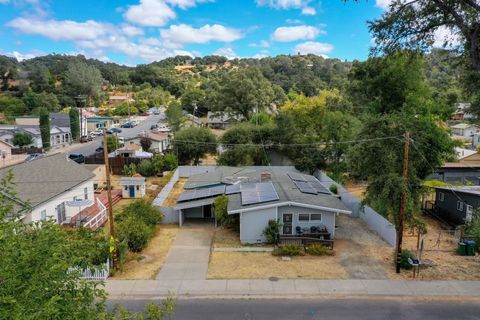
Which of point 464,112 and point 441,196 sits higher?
point 464,112

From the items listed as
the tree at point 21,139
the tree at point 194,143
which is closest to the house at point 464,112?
the tree at point 194,143

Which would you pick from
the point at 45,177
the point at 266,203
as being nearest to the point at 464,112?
the point at 266,203

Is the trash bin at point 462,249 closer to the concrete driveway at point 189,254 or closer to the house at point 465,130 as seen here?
the concrete driveway at point 189,254

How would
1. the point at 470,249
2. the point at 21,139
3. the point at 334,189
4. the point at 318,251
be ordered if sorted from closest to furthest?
1. the point at 470,249
2. the point at 318,251
3. the point at 334,189
4. the point at 21,139

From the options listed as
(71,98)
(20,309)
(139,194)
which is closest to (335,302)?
(20,309)

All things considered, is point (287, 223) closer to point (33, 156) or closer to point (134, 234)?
point (134, 234)

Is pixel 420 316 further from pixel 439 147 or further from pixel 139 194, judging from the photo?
pixel 139 194

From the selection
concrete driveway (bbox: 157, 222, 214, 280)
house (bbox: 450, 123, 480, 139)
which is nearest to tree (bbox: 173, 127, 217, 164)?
concrete driveway (bbox: 157, 222, 214, 280)
